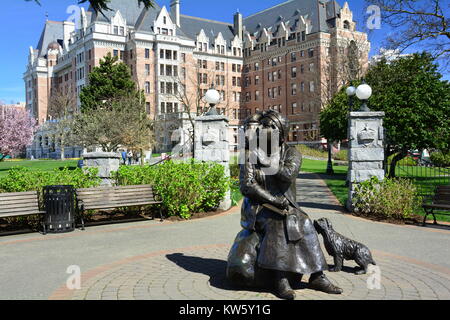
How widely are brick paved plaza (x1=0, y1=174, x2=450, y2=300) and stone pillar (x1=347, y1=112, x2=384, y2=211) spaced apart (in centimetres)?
151

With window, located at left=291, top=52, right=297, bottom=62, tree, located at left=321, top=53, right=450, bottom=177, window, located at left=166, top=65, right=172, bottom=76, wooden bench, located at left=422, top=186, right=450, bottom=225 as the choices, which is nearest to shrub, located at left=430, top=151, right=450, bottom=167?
tree, located at left=321, top=53, right=450, bottom=177

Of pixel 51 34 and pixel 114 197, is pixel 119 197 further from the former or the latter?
pixel 51 34

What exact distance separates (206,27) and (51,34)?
38264mm

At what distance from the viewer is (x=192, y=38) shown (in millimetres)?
72750

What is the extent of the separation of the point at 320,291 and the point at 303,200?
9246 millimetres

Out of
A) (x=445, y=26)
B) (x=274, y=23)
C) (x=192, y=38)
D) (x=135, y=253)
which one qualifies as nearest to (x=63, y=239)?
(x=135, y=253)

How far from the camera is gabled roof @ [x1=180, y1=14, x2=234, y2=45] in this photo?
74000mm

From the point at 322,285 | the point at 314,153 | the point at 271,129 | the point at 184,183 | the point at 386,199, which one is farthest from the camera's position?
the point at 314,153

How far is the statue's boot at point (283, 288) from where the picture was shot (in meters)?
4.66

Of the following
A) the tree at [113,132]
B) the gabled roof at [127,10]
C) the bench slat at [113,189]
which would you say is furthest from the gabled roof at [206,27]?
the bench slat at [113,189]

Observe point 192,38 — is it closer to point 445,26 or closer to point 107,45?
point 107,45

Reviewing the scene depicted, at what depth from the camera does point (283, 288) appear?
186 inches

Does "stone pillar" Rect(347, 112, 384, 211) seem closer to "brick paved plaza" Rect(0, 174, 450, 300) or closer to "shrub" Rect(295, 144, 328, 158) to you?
"brick paved plaza" Rect(0, 174, 450, 300)

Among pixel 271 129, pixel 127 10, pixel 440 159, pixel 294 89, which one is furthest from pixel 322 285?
pixel 127 10
